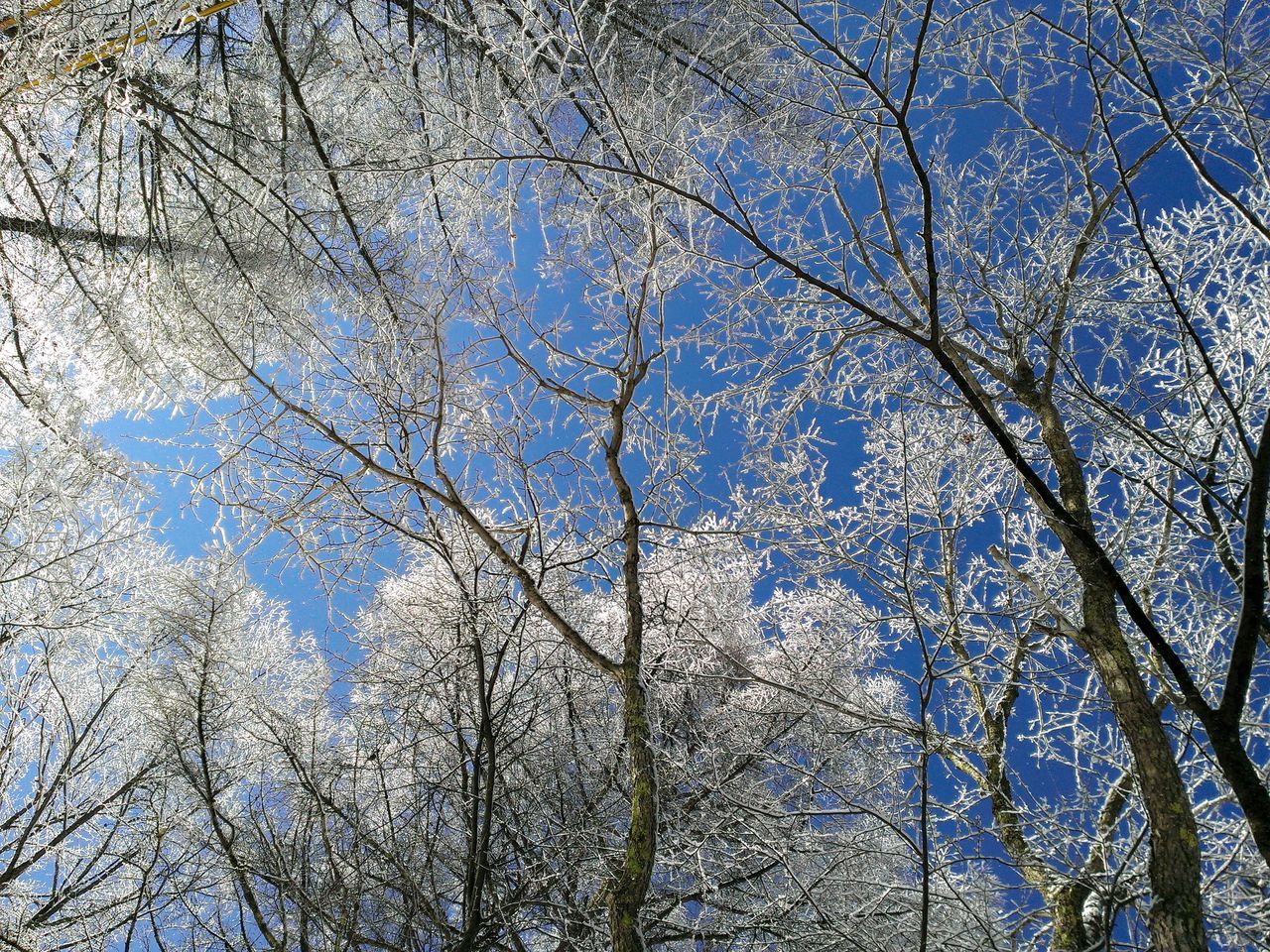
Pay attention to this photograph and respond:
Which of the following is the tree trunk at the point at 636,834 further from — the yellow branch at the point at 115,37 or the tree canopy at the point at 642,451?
the yellow branch at the point at 115,37

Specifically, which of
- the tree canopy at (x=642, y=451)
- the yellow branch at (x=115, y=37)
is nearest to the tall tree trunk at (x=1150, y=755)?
the tree canopy at (x=642, y=451)

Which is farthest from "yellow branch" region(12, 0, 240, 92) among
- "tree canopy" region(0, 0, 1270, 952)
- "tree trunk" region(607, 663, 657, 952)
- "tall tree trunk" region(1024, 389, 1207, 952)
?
"tall tree trunk" region(1024, 389, 1207, 952)

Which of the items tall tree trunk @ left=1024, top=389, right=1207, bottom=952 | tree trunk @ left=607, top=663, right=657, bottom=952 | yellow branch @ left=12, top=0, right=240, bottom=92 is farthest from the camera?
yellow branch @ left=12, top=0, right=240, bottom=92

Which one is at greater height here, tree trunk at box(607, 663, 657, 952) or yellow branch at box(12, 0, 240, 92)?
yellow branch at box(12, 0, 240, 92)

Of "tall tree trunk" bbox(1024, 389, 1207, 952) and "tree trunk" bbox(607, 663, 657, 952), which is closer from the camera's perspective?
"tall tree trunk" bbox(1024, 389, 1207, 952)

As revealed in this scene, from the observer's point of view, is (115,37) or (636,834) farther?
(115,37)

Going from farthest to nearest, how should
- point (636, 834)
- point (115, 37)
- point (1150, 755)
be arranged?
point (115, 37)
point (636, 834)
point (1150, 755)

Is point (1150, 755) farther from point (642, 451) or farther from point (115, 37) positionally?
point (115, 37)


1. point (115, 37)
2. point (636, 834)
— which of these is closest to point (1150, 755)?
point (636, 834)

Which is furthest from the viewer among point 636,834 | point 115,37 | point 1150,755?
point 115,37

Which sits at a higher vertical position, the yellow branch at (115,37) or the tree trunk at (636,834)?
the yellow branch at (115,37)

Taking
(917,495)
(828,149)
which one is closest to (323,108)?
(828,149)

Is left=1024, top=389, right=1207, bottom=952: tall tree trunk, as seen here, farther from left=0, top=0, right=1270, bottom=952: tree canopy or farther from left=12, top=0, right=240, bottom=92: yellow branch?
left=12, top=0, right=240, bottom=92: yellow branch

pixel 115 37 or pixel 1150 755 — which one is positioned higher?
pixel 115 37
